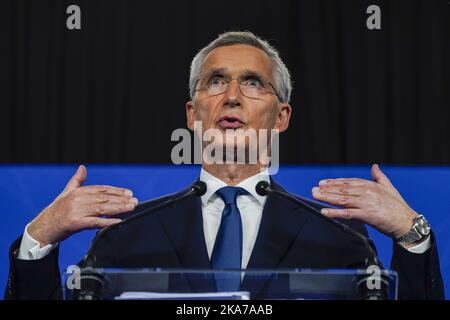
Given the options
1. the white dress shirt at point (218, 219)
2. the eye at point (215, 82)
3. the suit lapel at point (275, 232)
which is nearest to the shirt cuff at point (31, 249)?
the white dress shirt at point (218, 219)

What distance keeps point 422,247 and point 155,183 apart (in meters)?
1.02

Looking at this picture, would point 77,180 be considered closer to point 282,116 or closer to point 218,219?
point 218,219

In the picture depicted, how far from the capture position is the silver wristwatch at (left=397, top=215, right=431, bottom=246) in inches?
109

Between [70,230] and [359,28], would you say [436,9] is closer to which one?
[359,28]

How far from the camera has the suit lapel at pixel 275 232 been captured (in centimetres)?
284

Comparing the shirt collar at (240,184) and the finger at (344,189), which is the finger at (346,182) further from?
the shirt collar at (240,184)

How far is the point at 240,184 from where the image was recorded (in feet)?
10.2

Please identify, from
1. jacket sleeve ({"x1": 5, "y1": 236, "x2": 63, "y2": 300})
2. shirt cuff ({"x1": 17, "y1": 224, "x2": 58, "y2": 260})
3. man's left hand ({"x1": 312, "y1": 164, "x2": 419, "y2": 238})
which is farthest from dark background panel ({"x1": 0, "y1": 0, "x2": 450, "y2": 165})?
jacket sleeve ({"x1": 5, "y1": 236, "x2": 63, "y2": 300})

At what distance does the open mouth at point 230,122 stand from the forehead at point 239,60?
20cm

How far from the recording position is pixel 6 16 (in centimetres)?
396

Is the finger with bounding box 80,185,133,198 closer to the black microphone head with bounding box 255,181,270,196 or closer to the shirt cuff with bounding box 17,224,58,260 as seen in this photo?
the shirt cuff with bounding box 17,224,58,260

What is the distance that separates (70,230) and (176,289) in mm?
866

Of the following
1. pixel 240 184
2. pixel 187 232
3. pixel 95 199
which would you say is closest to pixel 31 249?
pixel 95 199

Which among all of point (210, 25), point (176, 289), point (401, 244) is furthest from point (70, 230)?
point (210, 25)
